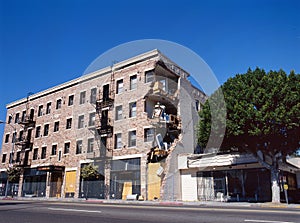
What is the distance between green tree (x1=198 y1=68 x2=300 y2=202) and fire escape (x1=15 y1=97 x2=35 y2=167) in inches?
1020

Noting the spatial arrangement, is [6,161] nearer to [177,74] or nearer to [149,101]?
[149,101]

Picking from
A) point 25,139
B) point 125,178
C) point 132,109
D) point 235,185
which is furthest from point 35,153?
point 235,185

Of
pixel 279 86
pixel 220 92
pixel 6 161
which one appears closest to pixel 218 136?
pixel 220 92

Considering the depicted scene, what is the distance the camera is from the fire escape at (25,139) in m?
Result: 36.0

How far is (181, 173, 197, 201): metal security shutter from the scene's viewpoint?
78.2ft

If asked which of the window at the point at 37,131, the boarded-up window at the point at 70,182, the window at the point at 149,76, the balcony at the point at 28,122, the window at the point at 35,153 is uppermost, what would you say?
the window at the point at 149,76

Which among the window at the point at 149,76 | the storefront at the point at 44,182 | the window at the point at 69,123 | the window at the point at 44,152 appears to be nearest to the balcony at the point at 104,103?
the window at the point at 149,76

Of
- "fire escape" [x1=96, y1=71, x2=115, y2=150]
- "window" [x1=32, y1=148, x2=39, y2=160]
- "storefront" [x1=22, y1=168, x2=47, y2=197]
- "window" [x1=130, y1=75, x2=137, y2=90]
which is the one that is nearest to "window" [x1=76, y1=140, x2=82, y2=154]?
"fire escape" [x1=96, y1=71, x2=115, y2=150]

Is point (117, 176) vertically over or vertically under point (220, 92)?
under

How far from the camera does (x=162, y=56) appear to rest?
91.7ft

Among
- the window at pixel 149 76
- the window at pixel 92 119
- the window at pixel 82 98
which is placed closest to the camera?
the window at pixel 149 76

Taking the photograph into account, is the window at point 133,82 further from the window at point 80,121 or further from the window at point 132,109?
the window at point 80,121

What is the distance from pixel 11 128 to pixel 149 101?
24362 millimetres

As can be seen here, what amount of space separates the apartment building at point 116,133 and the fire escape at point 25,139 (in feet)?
0.51
